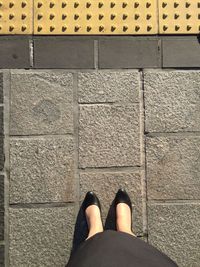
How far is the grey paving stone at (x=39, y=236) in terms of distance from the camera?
3.14m

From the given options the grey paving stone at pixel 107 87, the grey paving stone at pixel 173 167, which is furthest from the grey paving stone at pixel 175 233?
the grey paving stone at pixel 107 87

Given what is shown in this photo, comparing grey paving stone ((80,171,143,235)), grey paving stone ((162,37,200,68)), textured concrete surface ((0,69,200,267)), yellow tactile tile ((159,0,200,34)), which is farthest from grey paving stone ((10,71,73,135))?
yellow tactile tile ((159,0,200,34))

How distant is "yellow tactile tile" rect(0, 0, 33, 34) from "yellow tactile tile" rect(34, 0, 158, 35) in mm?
58

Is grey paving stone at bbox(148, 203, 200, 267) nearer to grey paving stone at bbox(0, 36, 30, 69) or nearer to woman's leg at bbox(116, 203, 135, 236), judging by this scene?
woman's leg at bbox(116, 203, 135, 236)

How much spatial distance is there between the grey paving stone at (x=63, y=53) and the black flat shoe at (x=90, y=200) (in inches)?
41.1

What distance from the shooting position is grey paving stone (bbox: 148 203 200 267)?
3191 millimetres

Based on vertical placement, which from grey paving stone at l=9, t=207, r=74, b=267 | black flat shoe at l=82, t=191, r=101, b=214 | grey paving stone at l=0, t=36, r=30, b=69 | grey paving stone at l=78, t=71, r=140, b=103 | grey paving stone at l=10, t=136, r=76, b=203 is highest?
grey paving stone at l=0, t=36, r=30, b=69

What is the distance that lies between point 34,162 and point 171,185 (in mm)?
1130

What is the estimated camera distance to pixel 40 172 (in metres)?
3.18

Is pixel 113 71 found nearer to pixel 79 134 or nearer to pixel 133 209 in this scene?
pixel 79 134

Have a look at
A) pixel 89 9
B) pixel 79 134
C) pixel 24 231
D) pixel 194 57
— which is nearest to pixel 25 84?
pixel 79 134

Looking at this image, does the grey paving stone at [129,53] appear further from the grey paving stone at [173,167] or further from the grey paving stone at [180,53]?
the grey paving stone at [173,167]

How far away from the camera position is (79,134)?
3.21 metres

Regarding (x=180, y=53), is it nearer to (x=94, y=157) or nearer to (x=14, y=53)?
(x=94, y=157)
